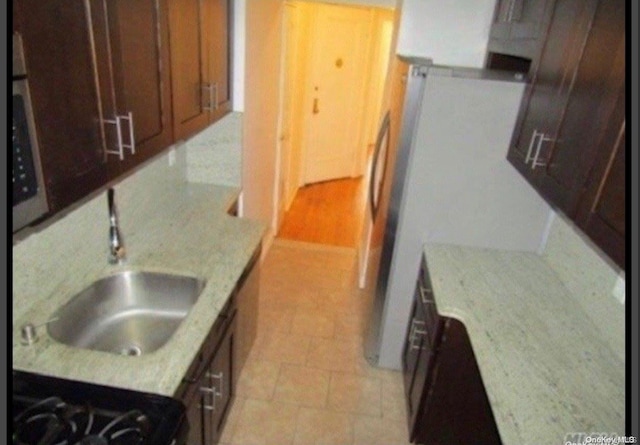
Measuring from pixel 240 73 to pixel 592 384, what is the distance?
2.37m

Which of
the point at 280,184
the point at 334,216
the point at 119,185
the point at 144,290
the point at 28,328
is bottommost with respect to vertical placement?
the point at 334,216

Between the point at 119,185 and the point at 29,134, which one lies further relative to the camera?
the point at 119,185

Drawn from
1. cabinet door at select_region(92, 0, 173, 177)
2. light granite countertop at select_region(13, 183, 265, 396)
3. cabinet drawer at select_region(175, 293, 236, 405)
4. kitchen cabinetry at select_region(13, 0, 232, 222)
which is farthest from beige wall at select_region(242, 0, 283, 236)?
cabinet drawer at select_region(175, 293, 236, 405)

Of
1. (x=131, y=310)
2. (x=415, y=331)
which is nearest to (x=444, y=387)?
(x=415, y=331)

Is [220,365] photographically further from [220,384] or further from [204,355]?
[204,355]

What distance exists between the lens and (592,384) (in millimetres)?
1509

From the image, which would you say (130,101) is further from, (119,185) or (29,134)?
(119,185)

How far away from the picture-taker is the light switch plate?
1.66 metres

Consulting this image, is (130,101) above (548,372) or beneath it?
above

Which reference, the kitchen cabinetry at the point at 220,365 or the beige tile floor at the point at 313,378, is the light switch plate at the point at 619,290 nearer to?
the beige tile floor at the point at 313,378

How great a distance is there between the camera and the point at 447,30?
2.86m

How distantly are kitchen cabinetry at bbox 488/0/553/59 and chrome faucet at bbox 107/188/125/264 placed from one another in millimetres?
1876

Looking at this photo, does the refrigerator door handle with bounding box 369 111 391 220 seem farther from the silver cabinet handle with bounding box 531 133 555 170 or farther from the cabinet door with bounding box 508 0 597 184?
the silver cabinet handle with bounding box 531 133 555 170

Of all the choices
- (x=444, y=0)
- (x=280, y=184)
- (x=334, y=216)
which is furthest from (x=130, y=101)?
(x=334, y=216)
